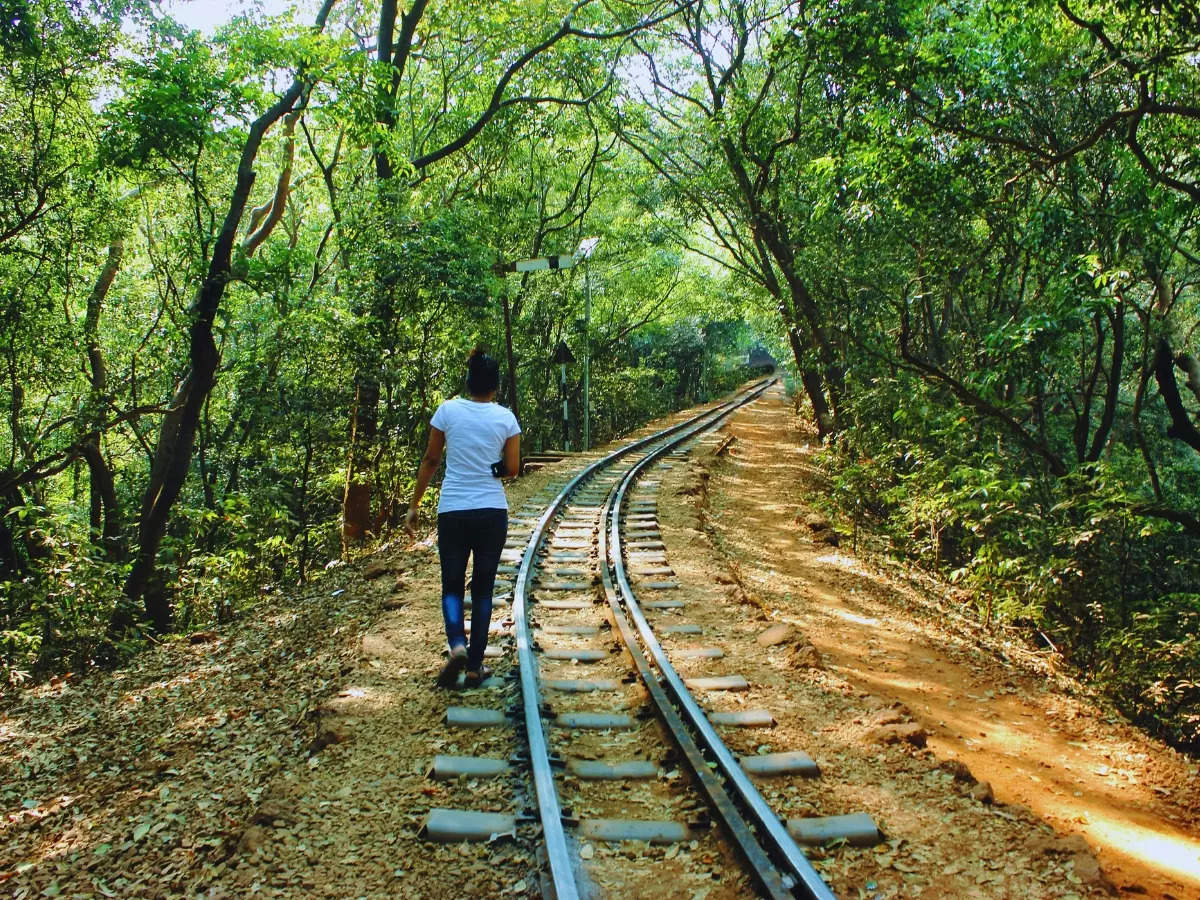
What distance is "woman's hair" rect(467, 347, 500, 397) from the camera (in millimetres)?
4668

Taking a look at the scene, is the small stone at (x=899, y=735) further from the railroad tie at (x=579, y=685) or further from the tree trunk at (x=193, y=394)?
the tree trunk at (x=193, y=394)

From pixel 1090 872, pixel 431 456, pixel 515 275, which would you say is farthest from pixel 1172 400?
pixel 515 275

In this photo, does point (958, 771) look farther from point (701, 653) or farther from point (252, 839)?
point (252, 839)

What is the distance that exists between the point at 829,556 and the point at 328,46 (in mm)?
8796

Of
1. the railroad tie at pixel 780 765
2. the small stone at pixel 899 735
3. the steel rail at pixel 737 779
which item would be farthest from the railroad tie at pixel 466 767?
the small stone at pixel 899 735

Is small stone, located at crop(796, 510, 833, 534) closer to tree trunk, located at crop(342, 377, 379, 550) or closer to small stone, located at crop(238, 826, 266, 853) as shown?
tree trunk, located at crop(342, 377, 379, 550)

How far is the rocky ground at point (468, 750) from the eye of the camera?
10.2ft

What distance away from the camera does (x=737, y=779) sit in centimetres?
351

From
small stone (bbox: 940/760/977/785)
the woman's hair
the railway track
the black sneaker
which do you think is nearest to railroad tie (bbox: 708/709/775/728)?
the railway track

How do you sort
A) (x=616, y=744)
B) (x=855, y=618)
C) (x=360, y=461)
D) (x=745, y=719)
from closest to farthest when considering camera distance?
(x=616, y=744) < (x=745, y=719) < (x=855, y=618) < (x=360, y=461)

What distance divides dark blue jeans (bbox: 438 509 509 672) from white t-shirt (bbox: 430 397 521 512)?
0.07 m

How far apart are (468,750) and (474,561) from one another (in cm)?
109

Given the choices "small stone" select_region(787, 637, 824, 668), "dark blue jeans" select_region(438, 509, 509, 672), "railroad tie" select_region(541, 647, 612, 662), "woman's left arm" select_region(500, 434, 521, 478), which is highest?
"woman's left arm" select_region(500, 434, 521, 478)

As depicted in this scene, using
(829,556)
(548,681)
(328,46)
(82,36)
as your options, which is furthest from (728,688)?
(82,36)
